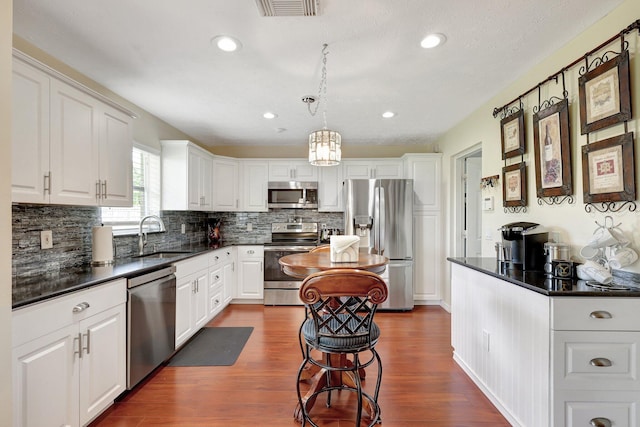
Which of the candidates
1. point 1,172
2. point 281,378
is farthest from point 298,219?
point 1,172

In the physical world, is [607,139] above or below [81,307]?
above

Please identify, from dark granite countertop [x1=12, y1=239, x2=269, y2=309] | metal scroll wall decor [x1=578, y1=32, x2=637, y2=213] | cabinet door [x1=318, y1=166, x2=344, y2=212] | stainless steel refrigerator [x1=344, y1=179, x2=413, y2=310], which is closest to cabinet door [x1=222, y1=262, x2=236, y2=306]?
dark granite countertop [x1=12, y1=239, x2=269, y2=309]

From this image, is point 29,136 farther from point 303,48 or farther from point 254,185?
point 254,185

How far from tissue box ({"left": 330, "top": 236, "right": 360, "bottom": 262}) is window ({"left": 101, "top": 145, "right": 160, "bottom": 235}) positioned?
83.2 inches

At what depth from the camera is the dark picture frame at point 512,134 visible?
7.99 ft

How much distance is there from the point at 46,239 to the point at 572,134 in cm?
367

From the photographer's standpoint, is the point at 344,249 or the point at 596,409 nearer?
the point at 596,409

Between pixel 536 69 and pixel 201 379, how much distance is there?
3644mm

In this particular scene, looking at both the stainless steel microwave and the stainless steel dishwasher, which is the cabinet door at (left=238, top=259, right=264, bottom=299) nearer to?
the stainless steel microwave

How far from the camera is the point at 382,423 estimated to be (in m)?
1.90

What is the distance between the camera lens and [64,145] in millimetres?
1896

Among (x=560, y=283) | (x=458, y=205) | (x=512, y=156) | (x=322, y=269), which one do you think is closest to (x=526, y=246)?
(x=560, y=283)

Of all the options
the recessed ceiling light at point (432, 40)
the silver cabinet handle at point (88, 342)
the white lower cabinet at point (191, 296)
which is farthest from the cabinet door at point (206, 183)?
the recessed ceiling light at point (432, 40)

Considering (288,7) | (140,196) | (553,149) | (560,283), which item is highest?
(288,7)
